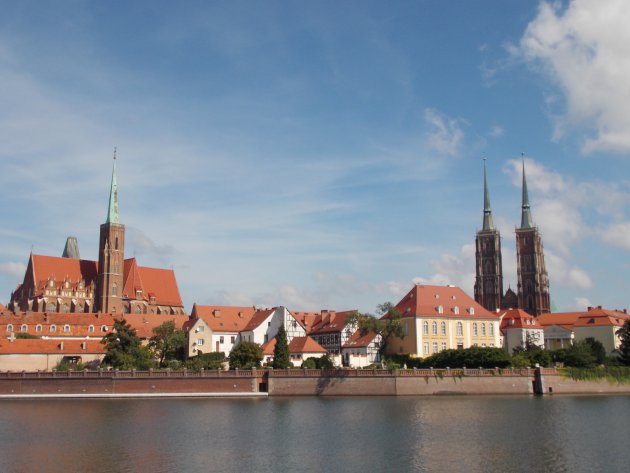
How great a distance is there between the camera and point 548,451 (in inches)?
1543

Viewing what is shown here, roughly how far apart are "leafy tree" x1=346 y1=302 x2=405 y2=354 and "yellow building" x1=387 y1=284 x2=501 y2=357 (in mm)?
1644

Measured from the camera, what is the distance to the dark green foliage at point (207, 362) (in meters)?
78.0

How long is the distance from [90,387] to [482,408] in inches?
1458

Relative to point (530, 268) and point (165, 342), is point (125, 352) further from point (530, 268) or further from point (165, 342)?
point (530, 268)

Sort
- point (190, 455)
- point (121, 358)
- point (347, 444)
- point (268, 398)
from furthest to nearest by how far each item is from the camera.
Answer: point (121, 358) < point (268, 398) < point (347, 444) < point (190, 455)

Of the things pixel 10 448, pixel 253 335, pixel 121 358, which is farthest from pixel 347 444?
pixel 253 335

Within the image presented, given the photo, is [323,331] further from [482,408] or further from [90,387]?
[482,408]

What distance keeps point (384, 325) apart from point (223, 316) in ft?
89.1

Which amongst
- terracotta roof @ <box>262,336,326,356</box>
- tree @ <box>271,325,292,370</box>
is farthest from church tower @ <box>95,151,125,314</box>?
tree @ <box>271,325,292,370</box>

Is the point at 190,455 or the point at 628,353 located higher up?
the point at 628,353

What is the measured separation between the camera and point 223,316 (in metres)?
105

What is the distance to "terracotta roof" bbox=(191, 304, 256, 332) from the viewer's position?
4043 inches

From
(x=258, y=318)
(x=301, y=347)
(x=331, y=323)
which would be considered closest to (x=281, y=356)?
(x=301, y=347)

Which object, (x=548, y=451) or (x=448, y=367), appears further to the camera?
(x=448, y=367)
